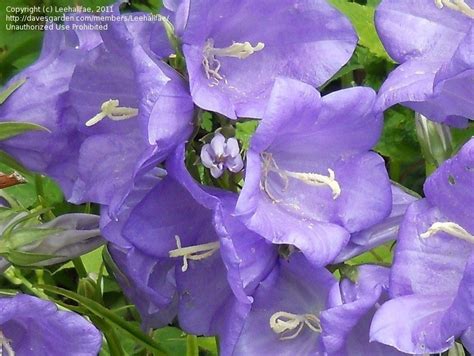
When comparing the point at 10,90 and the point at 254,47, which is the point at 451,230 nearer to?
the point at 254,47

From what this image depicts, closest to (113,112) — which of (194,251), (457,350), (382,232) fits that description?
(194,251)

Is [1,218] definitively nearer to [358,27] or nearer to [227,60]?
[227,60]

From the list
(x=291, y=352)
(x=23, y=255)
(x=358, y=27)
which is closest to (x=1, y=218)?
(x=23, y=255)

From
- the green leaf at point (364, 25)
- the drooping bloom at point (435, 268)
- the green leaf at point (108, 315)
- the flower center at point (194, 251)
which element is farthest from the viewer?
the green leaf at point (364, 25)

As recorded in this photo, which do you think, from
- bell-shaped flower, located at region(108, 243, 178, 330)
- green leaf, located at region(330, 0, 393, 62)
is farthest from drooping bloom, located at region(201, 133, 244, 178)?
green leaf, located at region(330, 0, 393, 62)

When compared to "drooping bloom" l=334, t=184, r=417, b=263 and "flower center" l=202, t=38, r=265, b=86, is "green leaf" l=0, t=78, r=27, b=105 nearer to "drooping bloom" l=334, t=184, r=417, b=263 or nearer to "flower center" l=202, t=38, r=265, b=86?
"flower center" l=202, t=38, r=265, b=86

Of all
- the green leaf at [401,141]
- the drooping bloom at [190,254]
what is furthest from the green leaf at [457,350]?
the green leaf at [401,141]

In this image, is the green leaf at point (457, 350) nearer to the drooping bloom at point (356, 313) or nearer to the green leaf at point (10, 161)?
the drooping bloom at point (356, 313)
